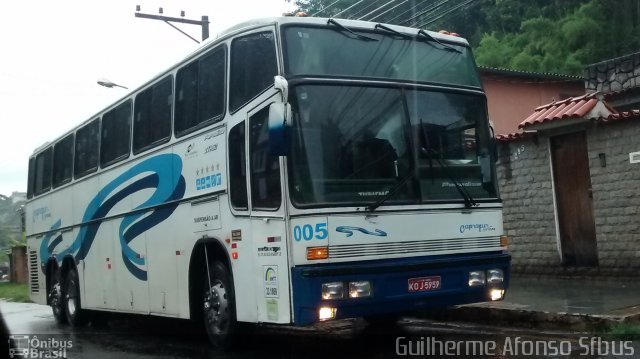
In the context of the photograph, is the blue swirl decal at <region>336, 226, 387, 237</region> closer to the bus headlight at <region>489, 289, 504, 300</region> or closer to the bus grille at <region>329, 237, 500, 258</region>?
the bus grille at <region>329, 237, 500, 258</region>

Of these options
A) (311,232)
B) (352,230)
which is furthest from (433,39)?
(311,232)

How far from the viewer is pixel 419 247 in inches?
275

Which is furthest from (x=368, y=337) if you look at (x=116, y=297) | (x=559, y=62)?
(x=559, y=62)

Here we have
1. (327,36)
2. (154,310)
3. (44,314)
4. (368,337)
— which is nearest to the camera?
(327,36)

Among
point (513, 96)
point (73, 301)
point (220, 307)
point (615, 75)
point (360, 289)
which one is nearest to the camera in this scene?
point (360, 289)

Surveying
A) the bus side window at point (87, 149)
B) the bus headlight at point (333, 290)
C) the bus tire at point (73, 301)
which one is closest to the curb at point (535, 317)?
the bus headlight at point (333, 290)

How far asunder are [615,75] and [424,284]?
34.5ft

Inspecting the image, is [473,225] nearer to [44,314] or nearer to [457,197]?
[457,197]

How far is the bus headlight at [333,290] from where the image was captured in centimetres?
641

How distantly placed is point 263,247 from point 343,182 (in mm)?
1091

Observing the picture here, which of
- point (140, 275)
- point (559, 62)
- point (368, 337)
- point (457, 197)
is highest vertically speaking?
point (559, 62)

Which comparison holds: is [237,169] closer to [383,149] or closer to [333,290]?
[383,149]

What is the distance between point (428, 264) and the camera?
6945 mm

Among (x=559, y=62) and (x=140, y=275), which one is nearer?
(x=140, y=275)
